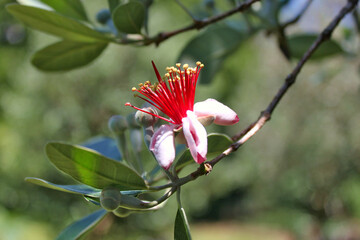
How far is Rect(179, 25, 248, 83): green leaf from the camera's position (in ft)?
2.70

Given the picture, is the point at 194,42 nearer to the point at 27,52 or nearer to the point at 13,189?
the point at 13,189

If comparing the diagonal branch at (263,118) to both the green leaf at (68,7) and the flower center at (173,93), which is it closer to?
the flower center at (173,93)

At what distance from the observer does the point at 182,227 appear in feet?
1.51

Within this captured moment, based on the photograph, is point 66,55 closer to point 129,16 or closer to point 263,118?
point 129,16

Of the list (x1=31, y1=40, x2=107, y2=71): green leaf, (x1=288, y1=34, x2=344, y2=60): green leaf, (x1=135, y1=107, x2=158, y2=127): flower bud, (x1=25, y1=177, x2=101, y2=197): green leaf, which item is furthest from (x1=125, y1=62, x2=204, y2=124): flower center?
(x1=288, y1=34, x2=344, y2=60): green leaf

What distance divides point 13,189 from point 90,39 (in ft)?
21.0

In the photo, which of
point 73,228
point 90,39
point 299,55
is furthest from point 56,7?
point 299,55

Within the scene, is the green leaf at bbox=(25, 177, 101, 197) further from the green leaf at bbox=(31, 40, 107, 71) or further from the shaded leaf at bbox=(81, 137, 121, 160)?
the green leaf at bbox=(31, 40, 107, 71)

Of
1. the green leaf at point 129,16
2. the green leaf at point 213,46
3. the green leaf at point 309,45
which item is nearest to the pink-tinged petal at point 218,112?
the green leaf at point 129,16

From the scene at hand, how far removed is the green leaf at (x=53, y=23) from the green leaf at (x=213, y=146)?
271 millimetres

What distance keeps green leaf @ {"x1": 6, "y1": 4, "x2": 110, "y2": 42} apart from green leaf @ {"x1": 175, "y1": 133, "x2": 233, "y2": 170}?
10.7 inches

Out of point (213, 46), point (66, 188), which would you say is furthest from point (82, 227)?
point (213, 46)

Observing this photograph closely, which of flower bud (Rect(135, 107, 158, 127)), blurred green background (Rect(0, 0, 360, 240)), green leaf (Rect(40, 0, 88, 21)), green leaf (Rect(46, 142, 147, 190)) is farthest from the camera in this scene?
blurred green background (Rect(0, 0, 360, 240))

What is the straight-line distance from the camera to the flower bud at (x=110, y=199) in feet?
1.34
